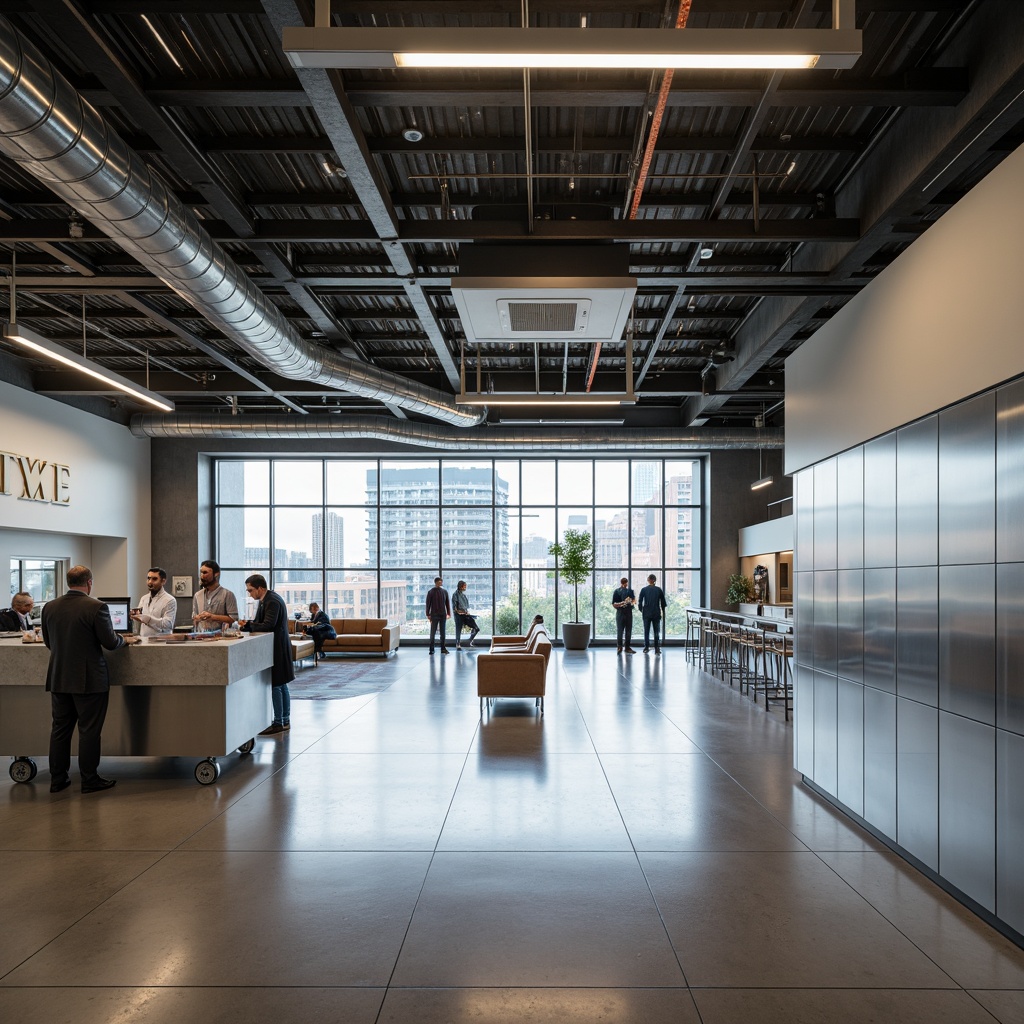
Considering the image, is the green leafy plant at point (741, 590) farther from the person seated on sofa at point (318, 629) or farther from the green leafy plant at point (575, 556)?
the person seated on sofa at point (318, 629)

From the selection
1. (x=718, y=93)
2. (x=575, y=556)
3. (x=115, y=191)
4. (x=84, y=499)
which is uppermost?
(x=718, y=93)

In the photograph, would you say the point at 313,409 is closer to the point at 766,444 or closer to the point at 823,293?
the point at 766,444

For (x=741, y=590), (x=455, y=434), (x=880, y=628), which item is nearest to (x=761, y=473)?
(x=741, y=590)

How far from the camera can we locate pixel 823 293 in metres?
7.52

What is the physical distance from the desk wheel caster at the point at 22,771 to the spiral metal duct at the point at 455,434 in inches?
321

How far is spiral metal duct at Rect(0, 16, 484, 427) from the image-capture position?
3.61 meters

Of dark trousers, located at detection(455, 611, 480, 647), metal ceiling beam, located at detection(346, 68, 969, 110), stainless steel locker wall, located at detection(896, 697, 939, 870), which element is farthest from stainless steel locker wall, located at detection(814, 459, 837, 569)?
dark trousers, located at detection(455, 611, 480, 647)

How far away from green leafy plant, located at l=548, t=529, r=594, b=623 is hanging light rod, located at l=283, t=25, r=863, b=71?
13523 mm

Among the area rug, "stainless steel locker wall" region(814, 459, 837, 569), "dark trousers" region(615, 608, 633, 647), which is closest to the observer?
"stainless steel locker wall" region(814, 459, 837, 569)

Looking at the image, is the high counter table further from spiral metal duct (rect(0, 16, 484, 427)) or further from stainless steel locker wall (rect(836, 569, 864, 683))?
stainless steel locker wall (rect(836, 569, 864, 683))

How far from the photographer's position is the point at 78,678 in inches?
226

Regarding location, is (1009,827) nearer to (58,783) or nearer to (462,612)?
(58,783)

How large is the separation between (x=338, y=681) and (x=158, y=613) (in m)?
4.99

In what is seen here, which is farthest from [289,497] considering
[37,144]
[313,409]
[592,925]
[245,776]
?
[592,925]
